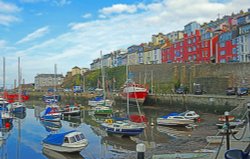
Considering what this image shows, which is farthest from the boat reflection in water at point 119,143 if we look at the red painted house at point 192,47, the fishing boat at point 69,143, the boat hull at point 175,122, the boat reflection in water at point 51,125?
the red painted house at point 192,47

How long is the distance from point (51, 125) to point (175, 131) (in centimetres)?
1061

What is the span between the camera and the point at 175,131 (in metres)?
19.6

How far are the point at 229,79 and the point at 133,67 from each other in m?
27.1

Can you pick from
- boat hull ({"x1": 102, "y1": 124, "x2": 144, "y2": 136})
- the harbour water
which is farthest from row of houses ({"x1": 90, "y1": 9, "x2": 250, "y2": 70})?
boat hull ({"x1": 102, "y1": 124, "x2": 144, "y2": 136})

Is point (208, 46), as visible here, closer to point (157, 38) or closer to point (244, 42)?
point (244, 42)

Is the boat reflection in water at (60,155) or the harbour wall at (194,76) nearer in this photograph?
the boat reflection in water at (60,155)

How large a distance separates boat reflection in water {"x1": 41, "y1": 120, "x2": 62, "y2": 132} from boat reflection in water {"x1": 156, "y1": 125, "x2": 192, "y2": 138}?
310 inches

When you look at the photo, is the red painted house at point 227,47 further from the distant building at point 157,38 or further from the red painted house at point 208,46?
the distant building at point 157,38

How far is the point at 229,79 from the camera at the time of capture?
34.0m

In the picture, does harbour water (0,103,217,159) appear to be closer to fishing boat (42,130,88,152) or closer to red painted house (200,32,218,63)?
fishing boat (42,130,88,152)

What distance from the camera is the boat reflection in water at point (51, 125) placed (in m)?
22.7

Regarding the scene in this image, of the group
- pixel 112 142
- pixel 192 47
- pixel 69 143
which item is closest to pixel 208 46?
pixel 192 47

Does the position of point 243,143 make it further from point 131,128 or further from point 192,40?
point 192,40

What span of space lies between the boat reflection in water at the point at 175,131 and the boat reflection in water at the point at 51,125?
310 inches
